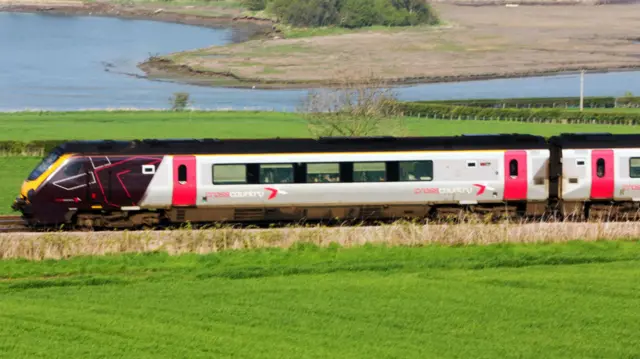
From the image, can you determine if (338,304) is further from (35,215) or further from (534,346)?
(35,215)

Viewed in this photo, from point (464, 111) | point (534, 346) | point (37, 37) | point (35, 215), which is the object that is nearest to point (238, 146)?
point (35, 215)

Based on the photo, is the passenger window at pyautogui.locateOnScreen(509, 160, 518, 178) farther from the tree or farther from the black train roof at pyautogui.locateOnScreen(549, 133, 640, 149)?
the tree

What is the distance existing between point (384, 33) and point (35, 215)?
4948 inches

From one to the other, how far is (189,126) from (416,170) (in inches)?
1713

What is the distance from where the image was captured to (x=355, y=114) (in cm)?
6325

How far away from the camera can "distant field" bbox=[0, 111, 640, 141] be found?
237 feet

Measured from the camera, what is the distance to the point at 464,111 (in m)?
86.4

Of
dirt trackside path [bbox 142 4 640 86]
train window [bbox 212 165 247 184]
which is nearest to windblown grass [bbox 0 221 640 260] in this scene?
train window [bbox 212 165 247 184]

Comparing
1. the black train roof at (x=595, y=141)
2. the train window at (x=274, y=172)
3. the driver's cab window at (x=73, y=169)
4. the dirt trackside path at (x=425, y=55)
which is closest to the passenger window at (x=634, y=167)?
the black train roof at (x=595, y=141)

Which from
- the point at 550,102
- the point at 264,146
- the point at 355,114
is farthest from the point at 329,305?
the point at 550,102

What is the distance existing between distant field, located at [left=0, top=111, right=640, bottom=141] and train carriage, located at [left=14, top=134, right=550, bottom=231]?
35266 millimetres

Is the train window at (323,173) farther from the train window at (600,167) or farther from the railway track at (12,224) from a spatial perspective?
the railway track at (12,224)

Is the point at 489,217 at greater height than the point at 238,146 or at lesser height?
lesser

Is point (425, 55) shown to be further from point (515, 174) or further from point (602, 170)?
point (515, 174)
